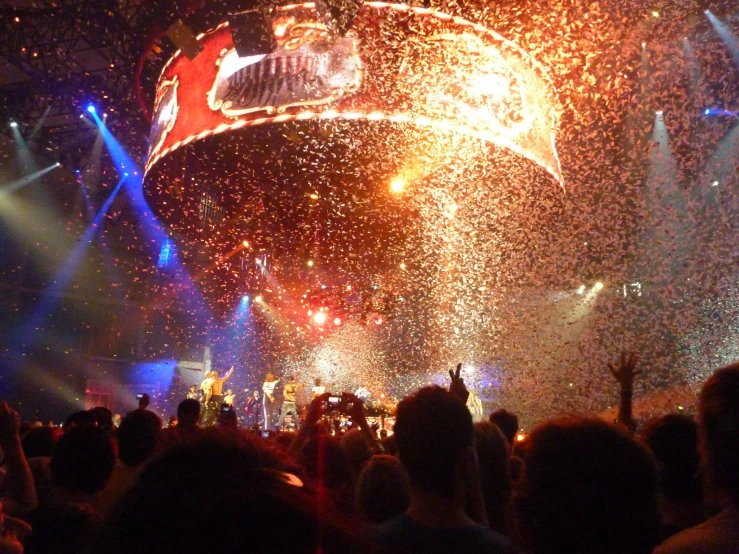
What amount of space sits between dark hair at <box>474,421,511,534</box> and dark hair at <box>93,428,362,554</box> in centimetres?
197

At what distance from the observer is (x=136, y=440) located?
3.18 m

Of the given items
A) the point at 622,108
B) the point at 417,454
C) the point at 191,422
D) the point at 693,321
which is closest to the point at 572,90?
the point at 622,108

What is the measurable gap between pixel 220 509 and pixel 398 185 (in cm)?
1013

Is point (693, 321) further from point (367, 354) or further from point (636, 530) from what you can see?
point (636, 530)

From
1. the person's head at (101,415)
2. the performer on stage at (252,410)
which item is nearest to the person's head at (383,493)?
the person's head at (101,415)

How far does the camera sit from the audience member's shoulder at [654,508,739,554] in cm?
152

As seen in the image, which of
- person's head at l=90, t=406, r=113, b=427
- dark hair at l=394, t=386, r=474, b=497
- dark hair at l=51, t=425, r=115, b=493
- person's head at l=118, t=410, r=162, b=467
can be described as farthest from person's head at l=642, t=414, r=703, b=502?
person's head at l=90, t=406, r=113, b=427

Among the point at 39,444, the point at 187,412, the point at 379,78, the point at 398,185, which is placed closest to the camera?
the point at 39,444

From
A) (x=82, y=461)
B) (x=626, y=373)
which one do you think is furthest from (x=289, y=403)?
(x=82, y=461)

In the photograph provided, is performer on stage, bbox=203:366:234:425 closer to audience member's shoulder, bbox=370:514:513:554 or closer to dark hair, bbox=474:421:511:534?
dark hair, bbox=474:421:511:534

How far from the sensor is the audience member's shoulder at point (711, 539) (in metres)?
1.52

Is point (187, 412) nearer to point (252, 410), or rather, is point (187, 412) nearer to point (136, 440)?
point (136, 440)

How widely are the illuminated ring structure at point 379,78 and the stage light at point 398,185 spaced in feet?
11.0

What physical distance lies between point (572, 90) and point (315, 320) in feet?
50.9
